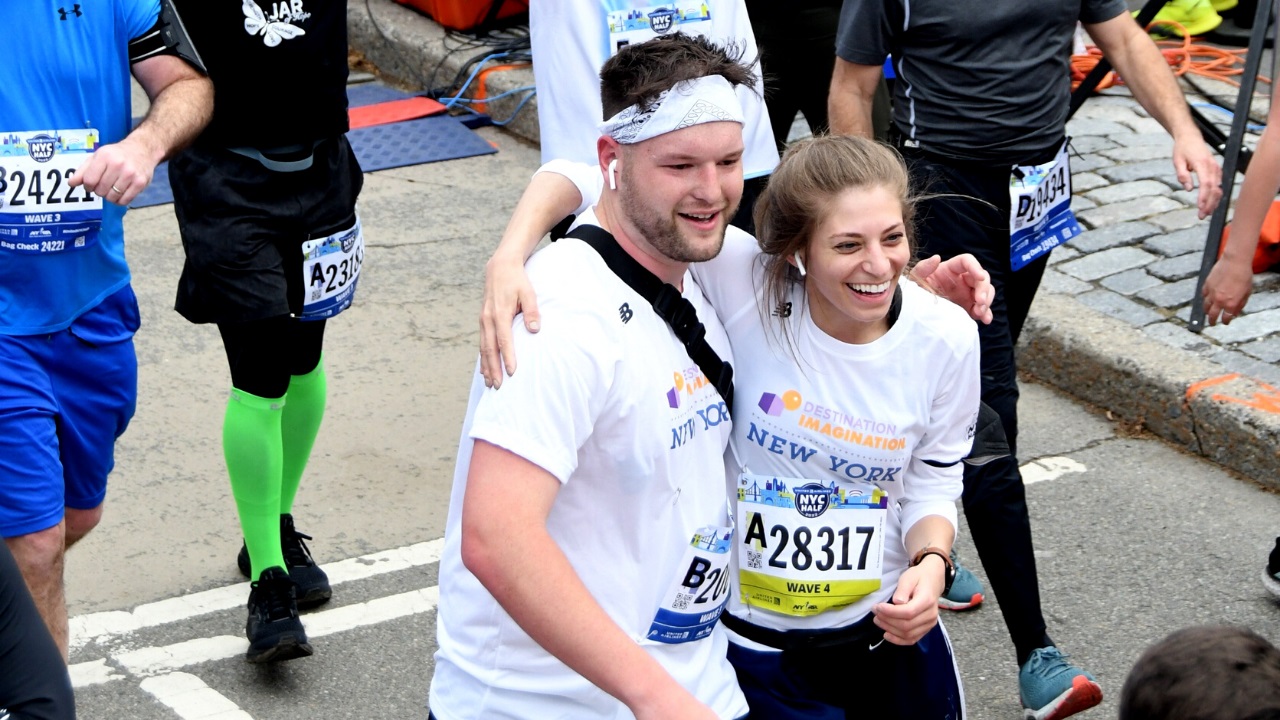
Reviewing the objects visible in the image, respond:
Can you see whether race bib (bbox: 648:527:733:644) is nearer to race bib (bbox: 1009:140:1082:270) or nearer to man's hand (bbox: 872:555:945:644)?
man's hand (bbox: 872:555:945:644)

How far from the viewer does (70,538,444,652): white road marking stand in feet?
13.4

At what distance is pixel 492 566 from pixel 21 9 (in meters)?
1.82

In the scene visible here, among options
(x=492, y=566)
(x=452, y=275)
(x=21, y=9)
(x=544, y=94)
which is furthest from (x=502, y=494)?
(x=452, y=275)

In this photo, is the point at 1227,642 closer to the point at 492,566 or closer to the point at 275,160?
the point at 492,566

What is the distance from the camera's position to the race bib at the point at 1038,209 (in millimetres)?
3971

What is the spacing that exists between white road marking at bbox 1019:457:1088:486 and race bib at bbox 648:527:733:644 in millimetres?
2518

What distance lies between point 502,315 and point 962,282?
1.09 metres

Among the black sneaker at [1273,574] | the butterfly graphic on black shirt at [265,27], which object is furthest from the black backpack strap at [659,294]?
the black sneaker at [1273,574]

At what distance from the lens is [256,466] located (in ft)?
13.3

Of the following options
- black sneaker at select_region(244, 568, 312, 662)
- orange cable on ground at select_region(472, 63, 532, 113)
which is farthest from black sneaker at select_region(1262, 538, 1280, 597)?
orange cable on ground at select_region(472, 63, 532, 113)

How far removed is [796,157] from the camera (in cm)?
281

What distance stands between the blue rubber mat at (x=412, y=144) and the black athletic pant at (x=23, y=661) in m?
5.50

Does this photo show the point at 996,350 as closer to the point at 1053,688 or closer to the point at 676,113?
the point at 1053,688

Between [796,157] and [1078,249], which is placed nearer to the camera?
[796,157]
